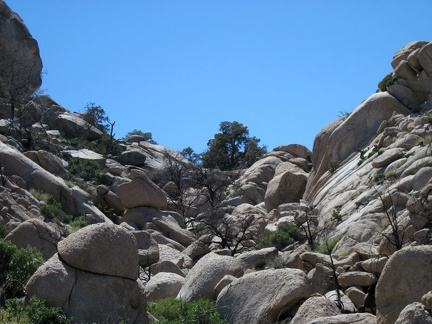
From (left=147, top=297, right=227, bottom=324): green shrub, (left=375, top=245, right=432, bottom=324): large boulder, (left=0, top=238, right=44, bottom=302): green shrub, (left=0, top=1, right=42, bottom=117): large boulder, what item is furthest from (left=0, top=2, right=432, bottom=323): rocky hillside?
(left=0, top=238, right=44, bottom=302): green shrub

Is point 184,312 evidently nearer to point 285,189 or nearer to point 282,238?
point 282,238

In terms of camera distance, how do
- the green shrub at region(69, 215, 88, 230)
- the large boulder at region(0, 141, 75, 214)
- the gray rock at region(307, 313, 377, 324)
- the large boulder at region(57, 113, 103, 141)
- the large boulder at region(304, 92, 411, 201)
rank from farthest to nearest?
the large boulder at region(57, 113, 103, 141) < the large boulder at region(304, 92, 411, 201) < the large boulder at region(0, 141, 75, 214) < the green shrub at region(69, 215, 88, 230) < the gray rock at region(307, 313, 377, 324)

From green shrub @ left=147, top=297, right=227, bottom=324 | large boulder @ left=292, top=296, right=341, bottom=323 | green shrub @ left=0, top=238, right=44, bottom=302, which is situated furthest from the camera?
green shrub @ left=147, top=297, right=227, bottom=324

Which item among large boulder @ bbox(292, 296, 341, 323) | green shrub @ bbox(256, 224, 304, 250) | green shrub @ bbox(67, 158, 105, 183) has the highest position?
green shrub @ bbox(67, 158, 105, 183)

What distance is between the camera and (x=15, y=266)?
749 inches

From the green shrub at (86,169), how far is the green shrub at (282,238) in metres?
16.7

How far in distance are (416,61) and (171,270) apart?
66.6 feet

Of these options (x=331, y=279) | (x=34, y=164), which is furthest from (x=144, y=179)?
(x=331, y=279)

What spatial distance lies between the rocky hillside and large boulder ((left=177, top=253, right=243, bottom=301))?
57 mm

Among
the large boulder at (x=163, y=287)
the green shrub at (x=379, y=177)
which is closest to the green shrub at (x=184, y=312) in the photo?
the large boulder at (x=163, y=287)

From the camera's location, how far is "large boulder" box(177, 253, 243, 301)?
21594 millimetres

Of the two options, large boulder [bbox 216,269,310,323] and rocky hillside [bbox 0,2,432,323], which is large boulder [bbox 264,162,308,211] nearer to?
rocky hillside [bbox 0,2,432,323]

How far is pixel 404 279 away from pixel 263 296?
570 centimetres

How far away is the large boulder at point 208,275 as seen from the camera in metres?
21.6
